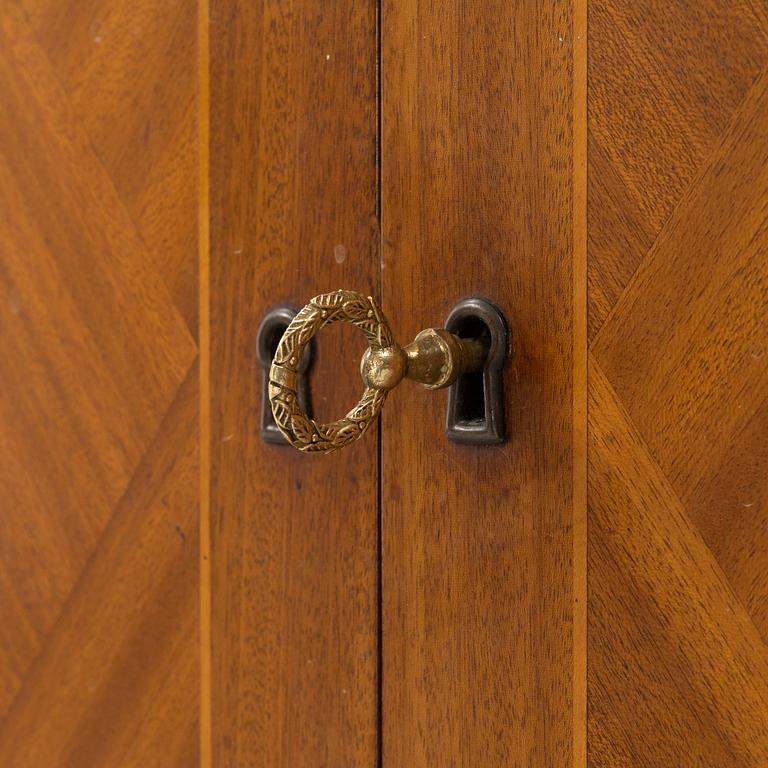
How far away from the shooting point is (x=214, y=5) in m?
0.47

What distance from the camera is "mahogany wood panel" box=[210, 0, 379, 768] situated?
44 centimetres

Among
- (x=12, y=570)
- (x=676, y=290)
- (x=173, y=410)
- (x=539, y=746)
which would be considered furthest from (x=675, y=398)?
(x=12, y=570)

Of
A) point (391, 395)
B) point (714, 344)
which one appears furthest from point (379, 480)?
point (714, 344)

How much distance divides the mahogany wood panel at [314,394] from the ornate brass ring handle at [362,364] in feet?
0.20

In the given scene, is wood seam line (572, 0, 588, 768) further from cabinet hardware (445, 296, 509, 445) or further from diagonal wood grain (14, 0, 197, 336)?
diagonal wood grain (14, 0, 197, 336)

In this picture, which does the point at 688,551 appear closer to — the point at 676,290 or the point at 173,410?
the point at 676,290

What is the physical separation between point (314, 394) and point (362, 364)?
0.27 feet

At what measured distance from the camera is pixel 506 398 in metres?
0.41

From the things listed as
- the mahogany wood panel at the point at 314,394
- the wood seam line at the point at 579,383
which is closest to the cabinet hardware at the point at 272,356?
the mahogany wood panel at the point at 314,394

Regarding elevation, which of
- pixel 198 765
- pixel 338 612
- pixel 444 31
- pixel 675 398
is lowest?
pixel 198 765

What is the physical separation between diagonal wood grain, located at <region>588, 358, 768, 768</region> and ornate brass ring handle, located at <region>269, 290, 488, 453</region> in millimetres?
58

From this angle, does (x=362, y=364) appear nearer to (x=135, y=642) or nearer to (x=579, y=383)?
(x=579, y=383)

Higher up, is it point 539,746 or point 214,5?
point 214,5

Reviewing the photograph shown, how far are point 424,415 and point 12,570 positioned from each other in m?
0.28
